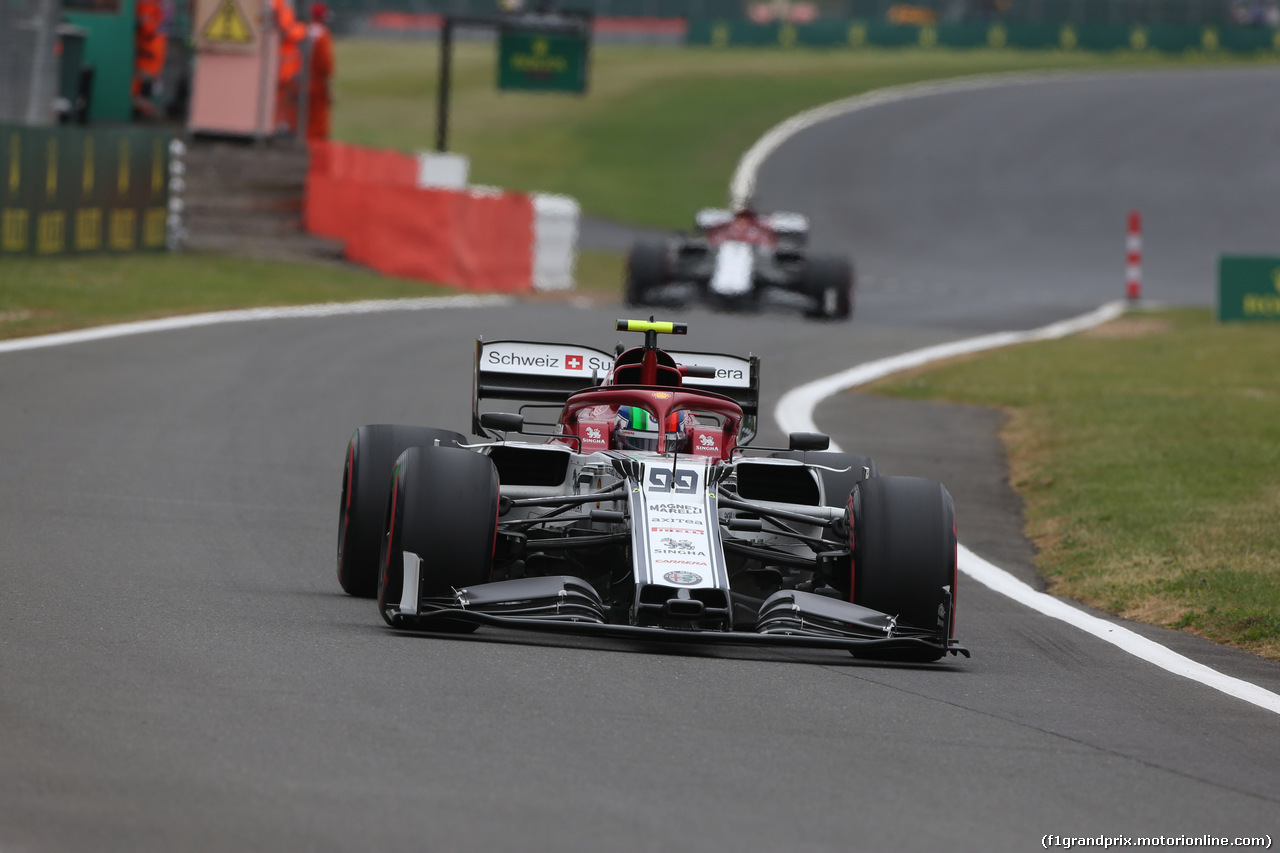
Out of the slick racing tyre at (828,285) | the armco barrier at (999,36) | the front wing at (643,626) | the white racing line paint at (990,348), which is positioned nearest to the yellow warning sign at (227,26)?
the white racing line paint at (990,348)

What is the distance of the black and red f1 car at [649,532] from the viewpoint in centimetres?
815

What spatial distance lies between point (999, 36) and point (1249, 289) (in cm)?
4530

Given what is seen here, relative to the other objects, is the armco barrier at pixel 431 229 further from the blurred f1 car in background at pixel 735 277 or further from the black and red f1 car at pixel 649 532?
the black and red f1 car at pixel 649 532

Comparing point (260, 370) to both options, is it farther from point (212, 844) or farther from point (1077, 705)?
point (212, 844)

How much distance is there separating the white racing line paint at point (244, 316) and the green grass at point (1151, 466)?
6.80 m

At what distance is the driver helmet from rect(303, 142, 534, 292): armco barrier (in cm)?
1759

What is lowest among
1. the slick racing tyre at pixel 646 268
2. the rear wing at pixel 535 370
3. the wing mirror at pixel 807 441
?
the slick racing tyre at pixel 646 268

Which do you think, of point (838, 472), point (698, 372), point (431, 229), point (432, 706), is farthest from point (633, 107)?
point (432, 706)

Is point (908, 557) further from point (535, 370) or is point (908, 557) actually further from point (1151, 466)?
point (1151, 466)

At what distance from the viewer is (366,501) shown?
922 centimetres

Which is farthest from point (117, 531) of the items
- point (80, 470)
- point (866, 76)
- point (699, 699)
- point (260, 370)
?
point (866, 76)

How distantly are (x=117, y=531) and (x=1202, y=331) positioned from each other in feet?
58.8

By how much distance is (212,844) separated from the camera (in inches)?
200

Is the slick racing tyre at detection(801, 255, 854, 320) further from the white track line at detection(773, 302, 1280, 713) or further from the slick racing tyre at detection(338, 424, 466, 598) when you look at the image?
the slick racing tyre at detection(338, 424, 466, 598)
